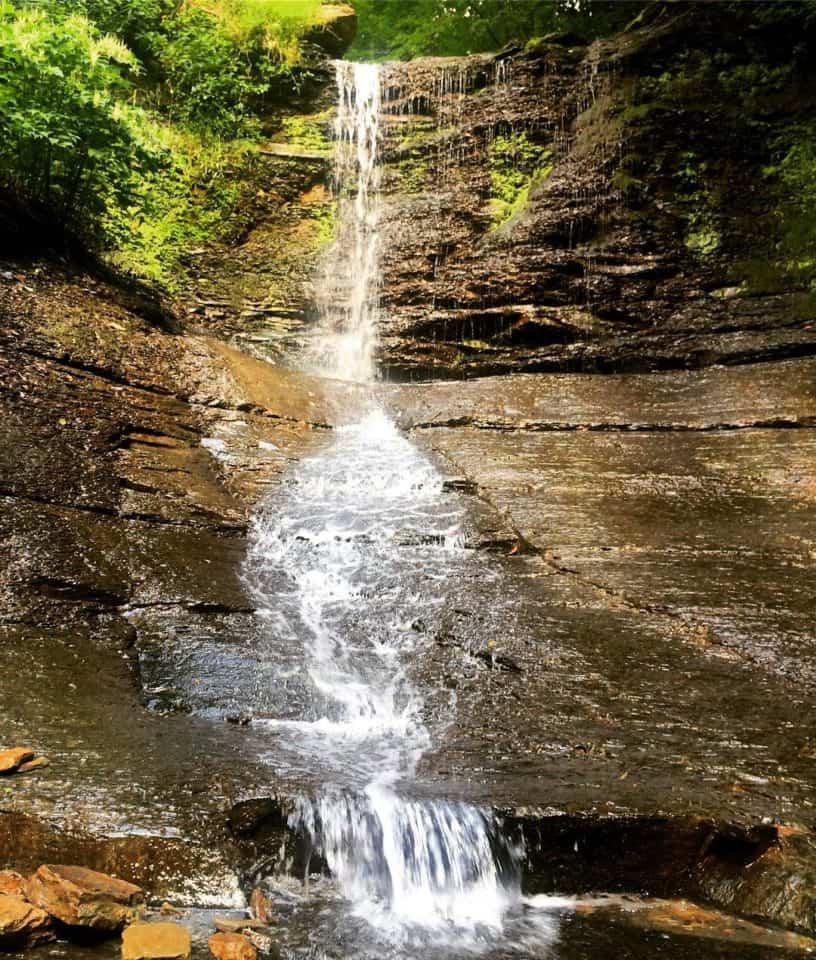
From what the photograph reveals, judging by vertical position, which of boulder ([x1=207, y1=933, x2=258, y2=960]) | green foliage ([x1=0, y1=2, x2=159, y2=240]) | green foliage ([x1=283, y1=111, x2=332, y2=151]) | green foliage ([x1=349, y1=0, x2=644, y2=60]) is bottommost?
boulder ([x1=207, y1=933, x2=258, y2=960])

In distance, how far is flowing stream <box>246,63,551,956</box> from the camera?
290 cm

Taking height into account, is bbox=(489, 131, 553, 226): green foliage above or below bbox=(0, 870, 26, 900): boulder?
above

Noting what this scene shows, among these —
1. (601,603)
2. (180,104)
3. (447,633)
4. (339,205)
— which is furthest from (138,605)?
(180,104)

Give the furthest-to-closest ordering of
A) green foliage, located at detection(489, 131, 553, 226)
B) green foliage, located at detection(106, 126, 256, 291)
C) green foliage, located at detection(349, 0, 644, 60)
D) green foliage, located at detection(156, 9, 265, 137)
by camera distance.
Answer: green foliage, located at detection(349, 0, 644, 60)
green foliage, located at detection(156, 9, 265, 137)
green foliage, located at detection(489, 131, 553, 226)
green foliage, located at detection(106, 126, 256, 291)

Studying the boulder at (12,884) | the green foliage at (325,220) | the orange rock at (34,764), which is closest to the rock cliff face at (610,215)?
the green foliage at (325,220)

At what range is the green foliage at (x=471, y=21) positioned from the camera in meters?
16.6

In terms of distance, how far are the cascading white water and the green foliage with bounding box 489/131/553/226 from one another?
6.54ft

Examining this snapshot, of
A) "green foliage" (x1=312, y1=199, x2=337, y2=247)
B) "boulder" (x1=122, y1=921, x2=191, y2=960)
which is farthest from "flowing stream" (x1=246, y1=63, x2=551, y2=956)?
"green foliage" (x1=312, y1=199, x2=337, y2=247)

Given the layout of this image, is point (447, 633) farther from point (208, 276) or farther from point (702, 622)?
point (208, 276)

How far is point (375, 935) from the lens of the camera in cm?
263

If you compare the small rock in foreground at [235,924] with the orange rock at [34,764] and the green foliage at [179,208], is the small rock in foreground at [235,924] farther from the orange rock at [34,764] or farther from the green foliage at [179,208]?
the green foliage at [179,208]

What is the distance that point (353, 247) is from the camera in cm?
1188

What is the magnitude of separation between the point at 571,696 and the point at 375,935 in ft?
5.76

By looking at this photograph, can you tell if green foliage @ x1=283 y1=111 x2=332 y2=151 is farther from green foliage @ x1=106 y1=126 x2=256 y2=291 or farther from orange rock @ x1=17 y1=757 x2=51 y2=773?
orange rock @ x1=17 y1=757 x2=51 y2=773
